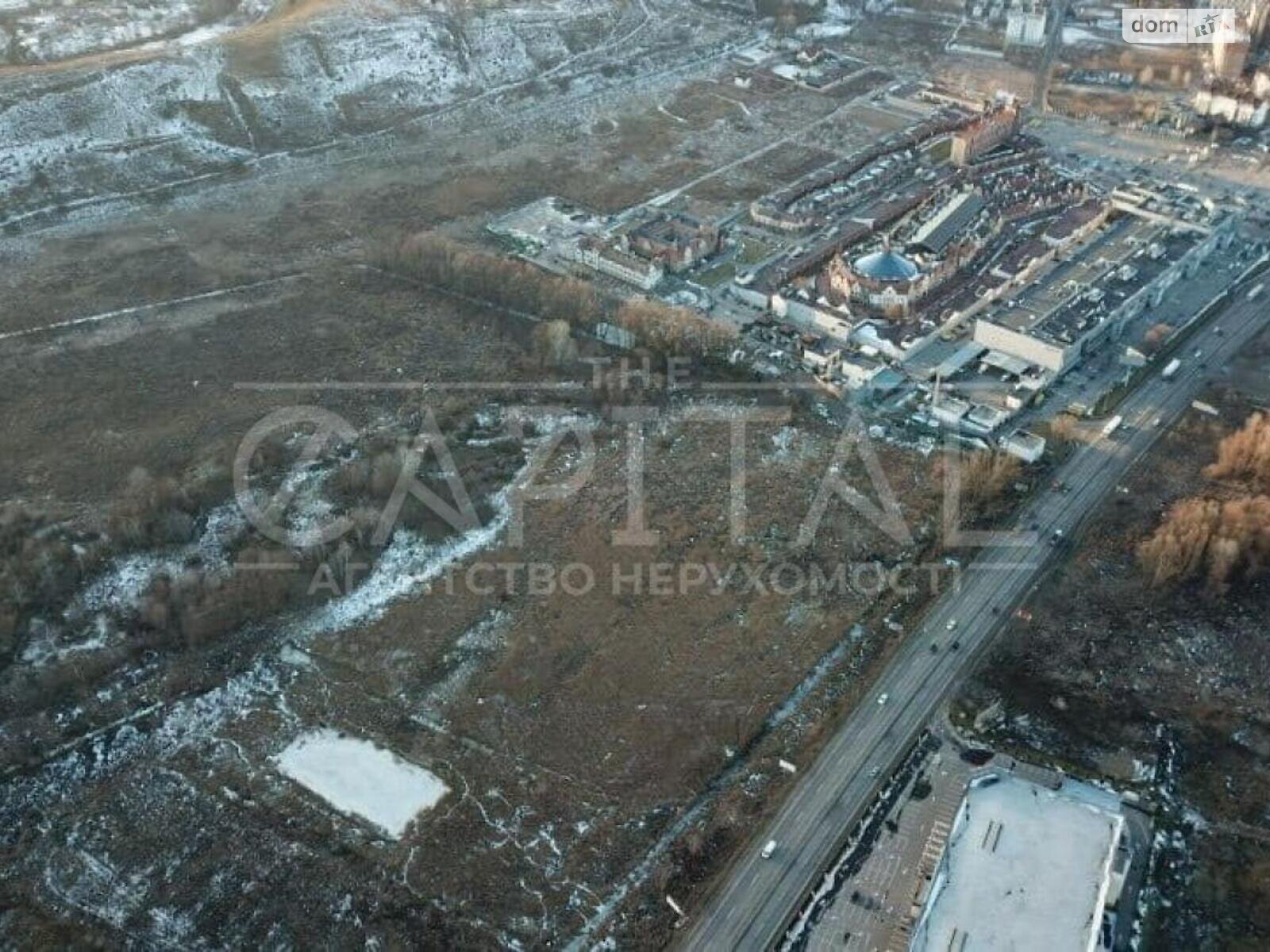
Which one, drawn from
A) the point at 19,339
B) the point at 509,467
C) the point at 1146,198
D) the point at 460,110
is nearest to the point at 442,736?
the point at 509,467

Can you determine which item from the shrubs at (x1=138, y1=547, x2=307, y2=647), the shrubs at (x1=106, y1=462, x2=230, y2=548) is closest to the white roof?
the shrubs at (x1=138, y1=547, x2=307, y2=647)

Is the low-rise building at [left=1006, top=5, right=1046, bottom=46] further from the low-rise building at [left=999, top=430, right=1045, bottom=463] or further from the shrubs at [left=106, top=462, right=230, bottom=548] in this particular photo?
the shrubs at [left=106, top=462, right=230, bottom=548]

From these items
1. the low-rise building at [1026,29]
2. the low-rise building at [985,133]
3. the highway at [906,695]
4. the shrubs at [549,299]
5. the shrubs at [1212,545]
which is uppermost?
the low-rise building at [1026,29]

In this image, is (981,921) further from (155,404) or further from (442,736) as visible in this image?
(155,404)

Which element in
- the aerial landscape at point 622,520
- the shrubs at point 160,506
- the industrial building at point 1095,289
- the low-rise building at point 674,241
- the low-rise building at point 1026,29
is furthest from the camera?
the low-rise building at point 1026,29

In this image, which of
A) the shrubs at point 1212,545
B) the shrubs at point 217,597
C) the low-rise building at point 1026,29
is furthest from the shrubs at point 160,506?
the low-rise building at point 1026,29

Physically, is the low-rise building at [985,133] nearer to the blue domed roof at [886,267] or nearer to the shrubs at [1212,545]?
the blue domed roof at [886,267]
